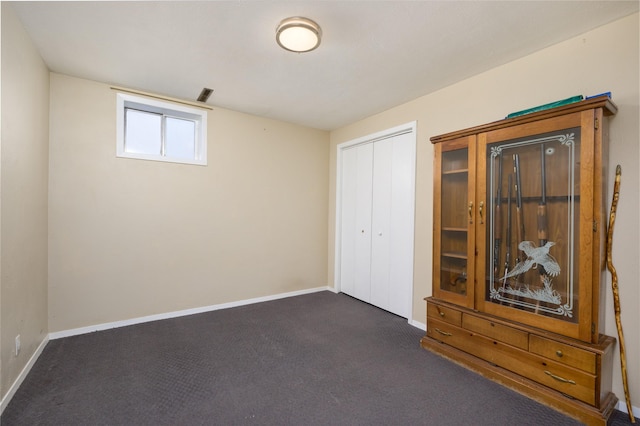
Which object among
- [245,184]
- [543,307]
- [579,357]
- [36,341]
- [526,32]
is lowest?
[36,341]

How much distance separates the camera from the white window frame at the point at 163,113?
3057 mm

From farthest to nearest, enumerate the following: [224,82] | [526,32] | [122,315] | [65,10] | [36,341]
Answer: [122,315], [224,82], [36,341], [526,32], [65,10]

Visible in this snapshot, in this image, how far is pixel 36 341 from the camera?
2445 millimetres

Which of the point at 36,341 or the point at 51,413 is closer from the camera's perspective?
the point at 51,413

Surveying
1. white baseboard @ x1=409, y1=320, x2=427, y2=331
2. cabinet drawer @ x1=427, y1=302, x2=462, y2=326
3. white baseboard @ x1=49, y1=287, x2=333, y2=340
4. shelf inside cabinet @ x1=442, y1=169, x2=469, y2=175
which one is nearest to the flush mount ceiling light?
shelf inside cabinet @ x1=442, y1=169, x2=469, y2=175

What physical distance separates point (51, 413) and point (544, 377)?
3.14 meters

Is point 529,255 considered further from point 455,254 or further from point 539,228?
point 455,254

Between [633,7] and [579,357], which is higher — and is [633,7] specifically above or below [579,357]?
above

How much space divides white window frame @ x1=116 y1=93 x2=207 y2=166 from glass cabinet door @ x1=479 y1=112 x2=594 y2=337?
3.03 m

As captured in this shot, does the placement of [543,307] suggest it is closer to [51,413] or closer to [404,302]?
[404,302]

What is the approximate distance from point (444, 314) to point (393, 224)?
129cm

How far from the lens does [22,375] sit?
212 cm

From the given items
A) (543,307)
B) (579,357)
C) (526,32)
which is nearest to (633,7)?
(526,32)

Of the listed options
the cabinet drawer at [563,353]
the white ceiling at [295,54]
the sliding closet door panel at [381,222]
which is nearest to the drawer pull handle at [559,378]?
the cabinet drawer at [563,353]
